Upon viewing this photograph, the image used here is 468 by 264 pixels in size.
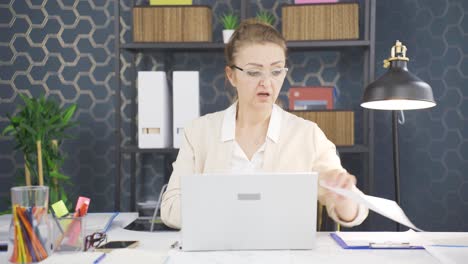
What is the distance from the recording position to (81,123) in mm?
2898

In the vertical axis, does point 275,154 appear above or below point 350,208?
above

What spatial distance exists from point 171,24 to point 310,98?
81 centimetres

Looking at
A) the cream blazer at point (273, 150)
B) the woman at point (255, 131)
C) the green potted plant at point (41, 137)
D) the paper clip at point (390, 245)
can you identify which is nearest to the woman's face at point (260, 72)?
the woman at point (255, 131)

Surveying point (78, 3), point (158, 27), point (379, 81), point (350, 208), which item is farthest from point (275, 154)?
point (78, 3)

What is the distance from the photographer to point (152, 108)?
8.20 feet

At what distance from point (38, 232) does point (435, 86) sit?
2328 millimetres

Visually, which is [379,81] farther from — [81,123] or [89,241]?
[81,123]

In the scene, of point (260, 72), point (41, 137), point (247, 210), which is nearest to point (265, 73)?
point (260, 72)

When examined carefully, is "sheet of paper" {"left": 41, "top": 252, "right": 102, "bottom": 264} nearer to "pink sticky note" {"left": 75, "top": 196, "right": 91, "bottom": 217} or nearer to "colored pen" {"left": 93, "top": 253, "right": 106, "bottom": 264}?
"colored pen" {"left": 93, "top": 253, "right": 106, "bottom": 264}

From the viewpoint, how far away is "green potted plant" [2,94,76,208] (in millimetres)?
2432

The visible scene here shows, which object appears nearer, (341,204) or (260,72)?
(341,204)

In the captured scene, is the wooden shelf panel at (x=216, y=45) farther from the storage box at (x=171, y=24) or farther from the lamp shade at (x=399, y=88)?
the lamp shade at (x=399, y=88)

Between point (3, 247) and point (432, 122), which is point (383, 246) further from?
point (432, 122)

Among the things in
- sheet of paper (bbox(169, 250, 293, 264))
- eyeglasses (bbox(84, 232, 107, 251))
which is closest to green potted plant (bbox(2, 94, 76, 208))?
eyeglasses (bbox(84, 232, 107, 251))
